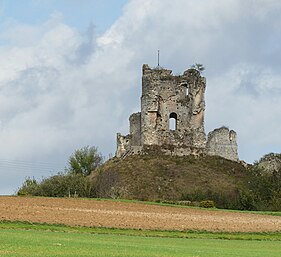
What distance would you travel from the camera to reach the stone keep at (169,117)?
90875 mm

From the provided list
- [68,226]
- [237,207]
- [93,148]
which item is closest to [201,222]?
[68,226]

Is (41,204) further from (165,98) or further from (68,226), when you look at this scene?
(165,98)

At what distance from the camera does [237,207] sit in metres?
73.7

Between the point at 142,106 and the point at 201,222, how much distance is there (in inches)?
1767

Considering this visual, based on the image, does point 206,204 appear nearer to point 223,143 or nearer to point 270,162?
point 270,162

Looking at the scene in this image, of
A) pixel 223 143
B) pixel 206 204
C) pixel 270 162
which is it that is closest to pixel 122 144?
pixel 223 143

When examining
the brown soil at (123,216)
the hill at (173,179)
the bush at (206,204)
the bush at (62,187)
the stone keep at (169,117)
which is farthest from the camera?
the stone keep at (169,117)

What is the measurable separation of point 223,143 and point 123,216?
146 feet

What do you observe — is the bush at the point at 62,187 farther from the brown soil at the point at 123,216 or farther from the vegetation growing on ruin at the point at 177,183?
the brown soil at the point at 123,216

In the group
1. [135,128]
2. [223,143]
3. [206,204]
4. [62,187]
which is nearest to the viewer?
[206,204]

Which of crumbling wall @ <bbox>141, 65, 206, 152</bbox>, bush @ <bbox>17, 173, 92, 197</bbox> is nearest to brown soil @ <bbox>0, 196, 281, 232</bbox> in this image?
bush @ <bbox>17, 173, 92, 197</bbox>

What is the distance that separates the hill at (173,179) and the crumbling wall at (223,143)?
1.76 m

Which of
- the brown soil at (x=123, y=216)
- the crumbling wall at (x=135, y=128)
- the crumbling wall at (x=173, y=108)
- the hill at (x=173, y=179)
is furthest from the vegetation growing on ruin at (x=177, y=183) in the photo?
the brown soil at (x=123, y=216)

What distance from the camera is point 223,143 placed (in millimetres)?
92500
